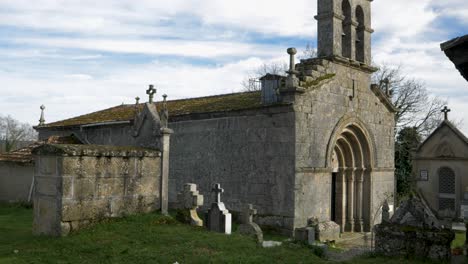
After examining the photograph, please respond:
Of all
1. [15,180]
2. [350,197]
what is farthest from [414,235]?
[15,180]

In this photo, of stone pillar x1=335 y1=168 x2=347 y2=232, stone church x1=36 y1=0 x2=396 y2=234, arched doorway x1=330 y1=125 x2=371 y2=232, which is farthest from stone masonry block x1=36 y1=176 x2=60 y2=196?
stone pillar x1=335 y1=168 x2=347 y2=232

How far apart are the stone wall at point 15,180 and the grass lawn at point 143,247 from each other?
8668 mm

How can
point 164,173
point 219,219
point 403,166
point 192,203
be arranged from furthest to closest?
point 403,166 < point 164,173 < point 219,219 < point 192,203

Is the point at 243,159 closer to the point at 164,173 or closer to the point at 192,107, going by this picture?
the point at 192,107

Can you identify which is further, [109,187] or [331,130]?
[331,130]

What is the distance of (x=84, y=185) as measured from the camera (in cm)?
1030

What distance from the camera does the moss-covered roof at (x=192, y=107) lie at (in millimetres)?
16609

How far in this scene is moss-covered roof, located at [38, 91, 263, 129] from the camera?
54.5 feet

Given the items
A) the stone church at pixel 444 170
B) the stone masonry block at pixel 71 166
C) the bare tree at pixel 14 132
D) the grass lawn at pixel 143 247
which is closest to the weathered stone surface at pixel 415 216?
the grass lawn at pixel 143 247

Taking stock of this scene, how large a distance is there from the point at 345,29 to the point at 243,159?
612cm

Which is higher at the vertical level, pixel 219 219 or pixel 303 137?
pixel 303 137

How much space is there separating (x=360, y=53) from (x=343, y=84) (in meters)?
2.03

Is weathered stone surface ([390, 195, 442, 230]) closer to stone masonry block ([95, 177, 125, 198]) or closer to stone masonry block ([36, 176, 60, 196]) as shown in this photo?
stone masonry block ([95, 177, 125, 198])

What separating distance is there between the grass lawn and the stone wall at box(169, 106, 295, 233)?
3.82 metres
